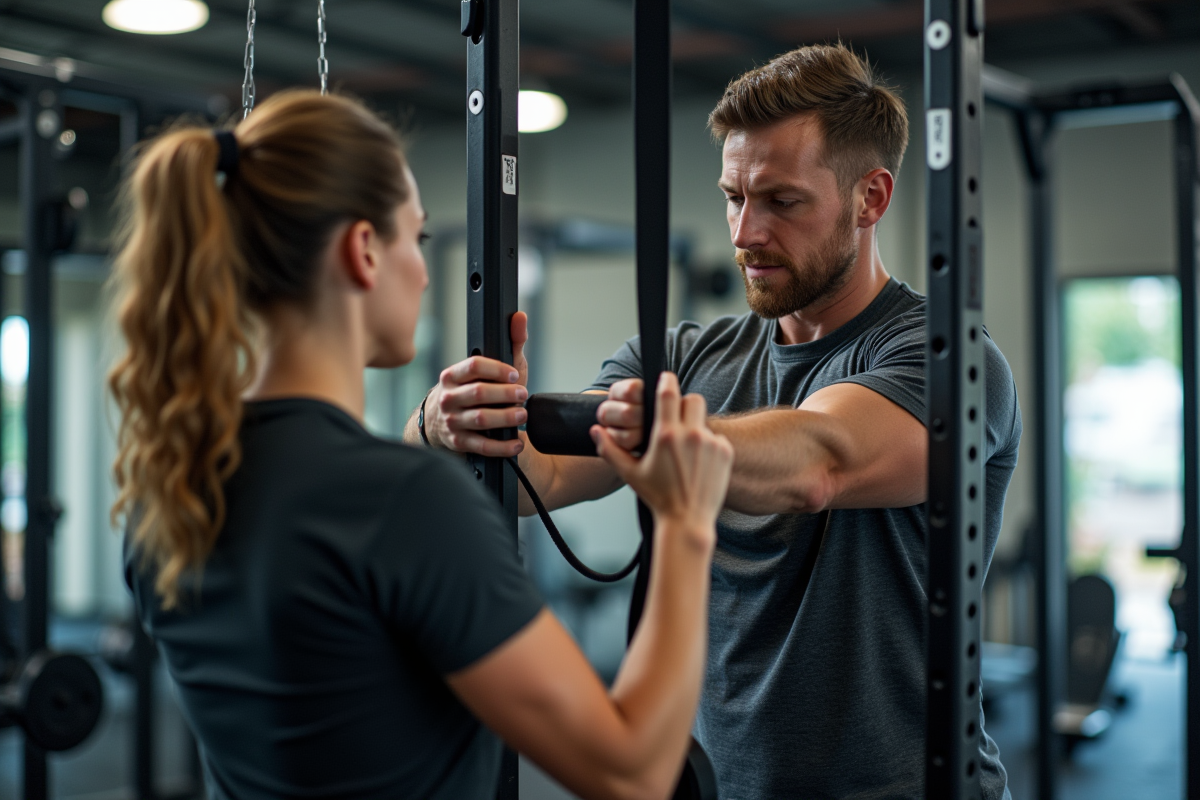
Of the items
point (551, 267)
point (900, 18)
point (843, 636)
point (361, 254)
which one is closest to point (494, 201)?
point (361, 254)

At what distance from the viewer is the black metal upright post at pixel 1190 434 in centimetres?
293

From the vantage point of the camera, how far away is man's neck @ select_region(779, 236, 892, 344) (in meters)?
1.52

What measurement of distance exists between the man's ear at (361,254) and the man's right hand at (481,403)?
0.27 meters

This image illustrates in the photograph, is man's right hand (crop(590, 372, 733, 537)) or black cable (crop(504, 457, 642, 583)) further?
black cable (crop(504, 457, 642, 583))

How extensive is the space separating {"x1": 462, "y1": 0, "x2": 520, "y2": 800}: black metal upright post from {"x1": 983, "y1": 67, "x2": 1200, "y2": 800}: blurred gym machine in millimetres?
2382

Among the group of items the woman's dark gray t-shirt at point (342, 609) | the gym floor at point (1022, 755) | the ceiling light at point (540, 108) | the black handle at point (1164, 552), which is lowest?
Answer: the gym floor at point (1022, 755)

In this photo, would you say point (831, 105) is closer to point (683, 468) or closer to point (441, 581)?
point (683, 468)

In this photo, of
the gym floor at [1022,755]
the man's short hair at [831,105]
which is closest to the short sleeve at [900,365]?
the man's short hair at [831,105]

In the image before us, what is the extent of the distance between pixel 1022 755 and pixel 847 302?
3.39 m

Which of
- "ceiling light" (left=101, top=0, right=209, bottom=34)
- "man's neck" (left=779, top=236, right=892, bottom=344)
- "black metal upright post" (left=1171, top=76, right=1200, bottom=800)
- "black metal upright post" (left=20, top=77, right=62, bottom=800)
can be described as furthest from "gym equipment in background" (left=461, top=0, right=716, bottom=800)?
"ceiling light" (left=101, top=0, right=209, bottom=34)

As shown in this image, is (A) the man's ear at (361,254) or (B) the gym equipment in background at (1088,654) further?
(B) the gym equipment in background at (1088,654)

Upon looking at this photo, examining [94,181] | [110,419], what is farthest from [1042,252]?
[94,181]

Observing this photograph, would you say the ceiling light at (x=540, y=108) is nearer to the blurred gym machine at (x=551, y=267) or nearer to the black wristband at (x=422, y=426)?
the blurred gym machine at (x=551, y=267)

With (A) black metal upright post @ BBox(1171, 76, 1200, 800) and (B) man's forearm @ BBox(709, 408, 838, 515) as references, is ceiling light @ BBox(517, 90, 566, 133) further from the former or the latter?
(B) man's forearm @ BBox(709, 408, 838, 515)
